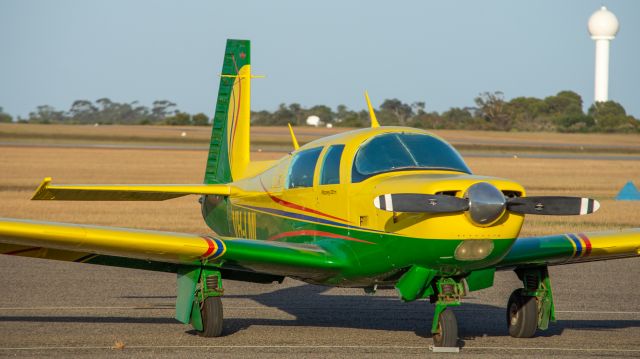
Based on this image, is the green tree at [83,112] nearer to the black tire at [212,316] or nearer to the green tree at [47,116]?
the green tree at [47,116]

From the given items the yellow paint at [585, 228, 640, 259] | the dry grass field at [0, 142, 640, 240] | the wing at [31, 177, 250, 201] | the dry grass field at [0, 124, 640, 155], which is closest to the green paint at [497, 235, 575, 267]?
the yellow paint at [585, 228, 640, 259]

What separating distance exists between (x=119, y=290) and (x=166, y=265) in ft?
12.8

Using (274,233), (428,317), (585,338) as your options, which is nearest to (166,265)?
(274,233)

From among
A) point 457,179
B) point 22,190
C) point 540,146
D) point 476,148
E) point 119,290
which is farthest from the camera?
point 540,146

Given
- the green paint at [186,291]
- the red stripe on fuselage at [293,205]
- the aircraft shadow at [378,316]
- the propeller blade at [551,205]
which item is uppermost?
the propeller blade at [551,205]

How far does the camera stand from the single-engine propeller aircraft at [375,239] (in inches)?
379

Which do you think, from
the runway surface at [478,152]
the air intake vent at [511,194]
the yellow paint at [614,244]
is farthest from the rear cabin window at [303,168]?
the runway surface at [478,152]

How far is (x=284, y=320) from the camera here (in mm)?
12562

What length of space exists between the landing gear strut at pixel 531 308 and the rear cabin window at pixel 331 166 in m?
2.57

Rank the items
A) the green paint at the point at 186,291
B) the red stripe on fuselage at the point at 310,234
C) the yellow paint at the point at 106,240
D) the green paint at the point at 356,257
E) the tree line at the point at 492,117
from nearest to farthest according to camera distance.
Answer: the green paint at the point at 356,257
the yellow paint at the point at 106,240
the red stripe on fuselage at the point at 310,234
the green paint at the point at 186,291
the tree line at the point at 492,117

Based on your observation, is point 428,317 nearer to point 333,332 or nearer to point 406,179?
point 333,332

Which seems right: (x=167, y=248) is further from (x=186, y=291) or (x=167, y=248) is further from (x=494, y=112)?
(x=494, y=112)

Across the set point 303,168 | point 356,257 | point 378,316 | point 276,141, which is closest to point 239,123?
point 303,168

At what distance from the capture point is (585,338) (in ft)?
37.4
